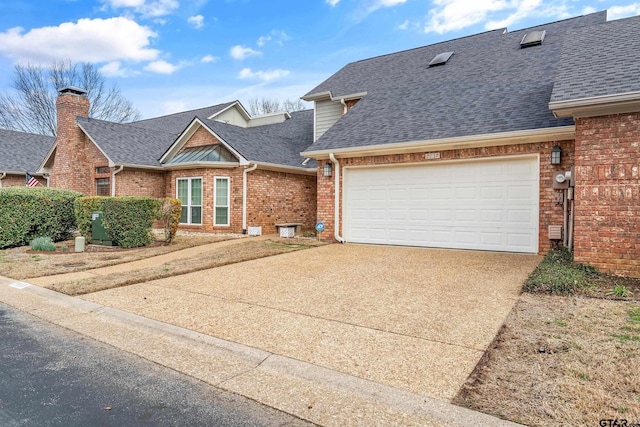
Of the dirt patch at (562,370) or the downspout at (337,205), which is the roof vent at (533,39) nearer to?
the downspout at (337,205)

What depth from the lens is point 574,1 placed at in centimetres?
1482

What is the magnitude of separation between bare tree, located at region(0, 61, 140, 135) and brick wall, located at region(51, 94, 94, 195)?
2029 centimetres

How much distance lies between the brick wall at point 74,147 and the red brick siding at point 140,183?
2.04 m

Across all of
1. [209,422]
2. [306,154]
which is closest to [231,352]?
[209,422]

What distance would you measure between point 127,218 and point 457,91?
10303 millimetres

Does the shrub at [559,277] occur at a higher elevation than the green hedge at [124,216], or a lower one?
lower

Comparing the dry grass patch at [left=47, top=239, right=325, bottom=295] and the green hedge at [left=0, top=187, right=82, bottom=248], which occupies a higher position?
the green hedge at [left=0, top=187, right=82, bottom=248]

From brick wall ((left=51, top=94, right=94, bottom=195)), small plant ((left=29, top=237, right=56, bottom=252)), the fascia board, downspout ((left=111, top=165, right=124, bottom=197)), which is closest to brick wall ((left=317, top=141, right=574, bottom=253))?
the fascia board

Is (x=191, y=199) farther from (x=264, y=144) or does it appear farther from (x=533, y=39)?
(x=533, y=39)

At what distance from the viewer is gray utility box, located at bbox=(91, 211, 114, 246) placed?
36.9 feet

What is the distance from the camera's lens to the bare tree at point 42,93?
3462cm

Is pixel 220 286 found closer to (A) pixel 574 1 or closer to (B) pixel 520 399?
(B) pixel 520 399

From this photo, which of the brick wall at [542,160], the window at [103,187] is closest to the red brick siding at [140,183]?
the window at [103,187]

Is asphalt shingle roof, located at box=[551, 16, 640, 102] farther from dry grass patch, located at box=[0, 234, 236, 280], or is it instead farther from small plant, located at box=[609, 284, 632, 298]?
dry grass patch, located at box=[0, 234, 236, 280]
